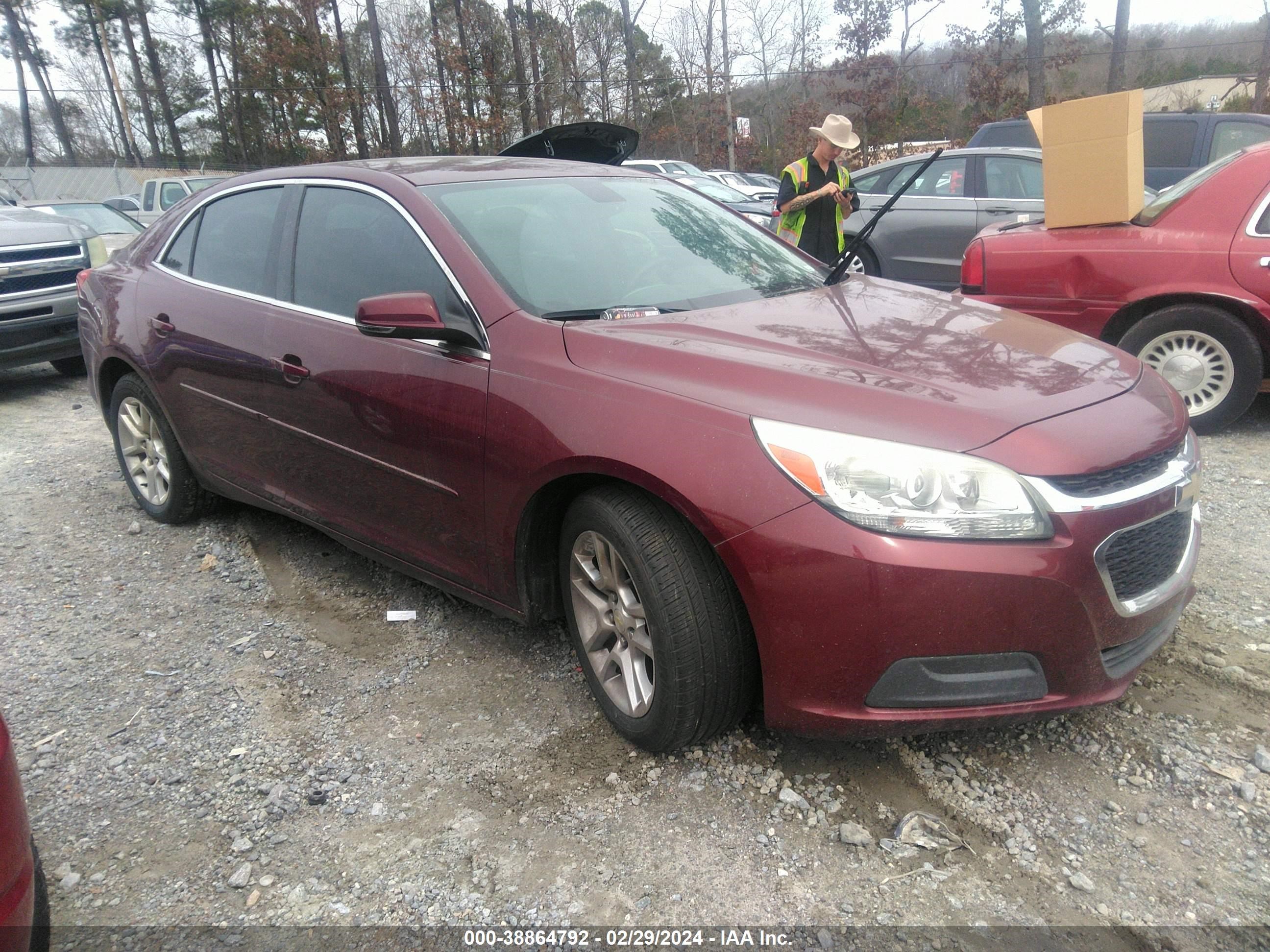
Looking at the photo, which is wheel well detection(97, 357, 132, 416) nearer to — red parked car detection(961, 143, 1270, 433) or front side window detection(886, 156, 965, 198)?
red parked car detection(961, 143, 1270, 433)

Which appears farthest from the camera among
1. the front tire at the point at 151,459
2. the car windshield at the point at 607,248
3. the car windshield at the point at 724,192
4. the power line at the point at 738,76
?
the power line at the point at 738,76

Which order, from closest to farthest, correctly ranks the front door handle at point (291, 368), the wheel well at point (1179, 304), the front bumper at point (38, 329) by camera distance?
the front door handle at point (291, 368)
the wheel well at point (1179, 304)
the front bumper at point (38, 329)

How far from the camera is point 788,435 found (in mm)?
2137

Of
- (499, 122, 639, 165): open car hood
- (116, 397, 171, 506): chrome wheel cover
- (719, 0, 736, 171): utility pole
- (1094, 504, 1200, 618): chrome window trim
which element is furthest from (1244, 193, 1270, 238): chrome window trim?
(719, 0, 736, 171): utility pole

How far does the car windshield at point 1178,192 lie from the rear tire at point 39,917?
5.59m

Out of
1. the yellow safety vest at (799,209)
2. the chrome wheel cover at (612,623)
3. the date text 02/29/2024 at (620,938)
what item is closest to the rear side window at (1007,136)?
the yellow safety vest at (799,209)

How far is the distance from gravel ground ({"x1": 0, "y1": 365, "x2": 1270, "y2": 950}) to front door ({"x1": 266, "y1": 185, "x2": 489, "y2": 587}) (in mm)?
487

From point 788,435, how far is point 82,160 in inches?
1802

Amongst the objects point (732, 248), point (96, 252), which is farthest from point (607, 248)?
point (96, 252)

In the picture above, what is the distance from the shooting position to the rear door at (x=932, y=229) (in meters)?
8.41

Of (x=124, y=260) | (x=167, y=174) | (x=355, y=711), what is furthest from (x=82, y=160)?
(x=355, y=711)

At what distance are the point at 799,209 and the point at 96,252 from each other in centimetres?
587

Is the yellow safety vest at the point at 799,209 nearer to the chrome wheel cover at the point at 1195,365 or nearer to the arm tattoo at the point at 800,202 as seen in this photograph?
the arm tattoo at the point at 800,202

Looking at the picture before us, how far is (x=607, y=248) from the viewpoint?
3.12 metres
